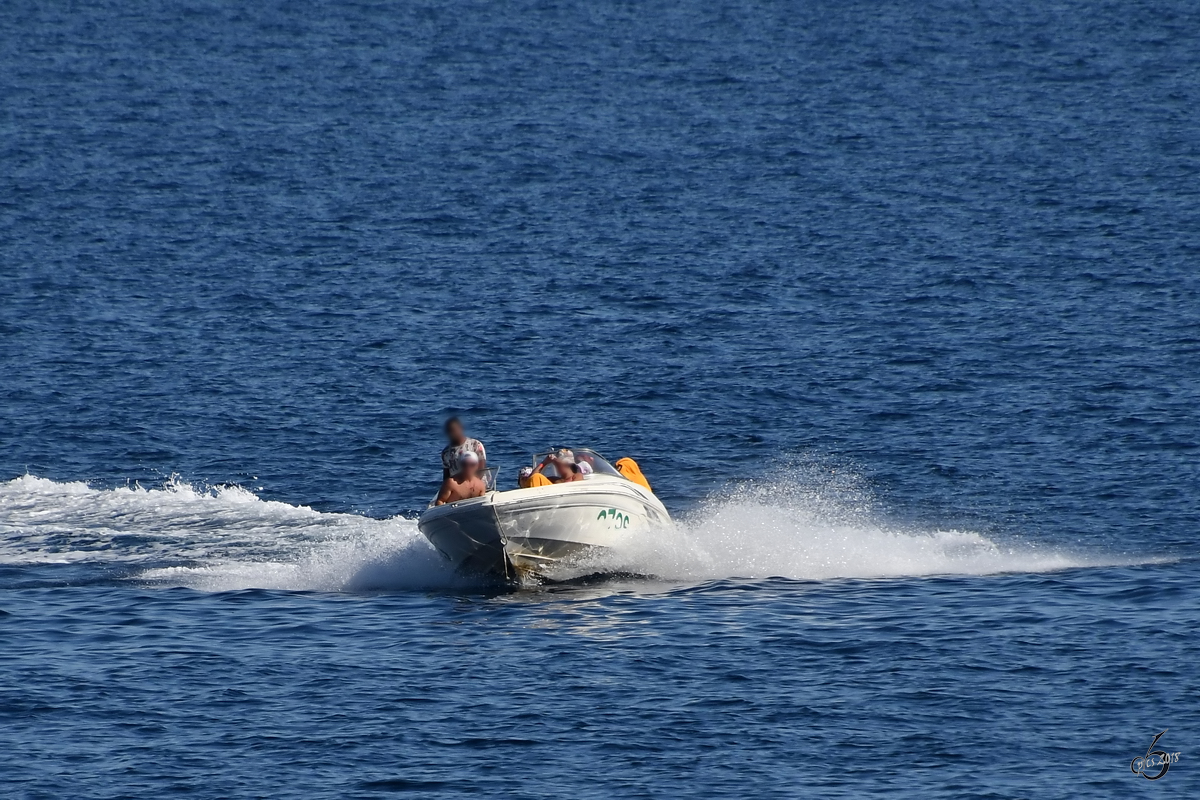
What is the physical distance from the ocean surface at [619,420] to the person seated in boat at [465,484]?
1560mm

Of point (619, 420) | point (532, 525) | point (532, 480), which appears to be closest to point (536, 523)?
point (532, 525)

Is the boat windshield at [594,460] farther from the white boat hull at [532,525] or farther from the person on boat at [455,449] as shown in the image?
the person on boat at [455,449]

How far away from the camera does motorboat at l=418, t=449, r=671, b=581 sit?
1001 inches

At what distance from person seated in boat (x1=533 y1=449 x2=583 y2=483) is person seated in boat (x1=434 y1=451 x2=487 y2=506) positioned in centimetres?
101

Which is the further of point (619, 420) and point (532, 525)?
point (619, 420)

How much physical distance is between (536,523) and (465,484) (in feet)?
4.05

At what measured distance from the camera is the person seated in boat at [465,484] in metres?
26.0

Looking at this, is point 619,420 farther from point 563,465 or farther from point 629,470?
point 563,465

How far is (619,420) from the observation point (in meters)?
38.3

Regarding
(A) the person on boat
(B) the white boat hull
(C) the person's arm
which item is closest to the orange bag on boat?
(B) the white boat hull

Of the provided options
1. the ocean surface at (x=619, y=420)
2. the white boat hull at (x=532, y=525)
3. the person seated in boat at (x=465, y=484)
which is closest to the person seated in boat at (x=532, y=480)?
the white boat hull at (x=532, y=525)

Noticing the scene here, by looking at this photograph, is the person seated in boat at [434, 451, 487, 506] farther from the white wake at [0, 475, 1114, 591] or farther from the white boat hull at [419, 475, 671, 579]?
the white wake at [0, 475, 1114, 591]

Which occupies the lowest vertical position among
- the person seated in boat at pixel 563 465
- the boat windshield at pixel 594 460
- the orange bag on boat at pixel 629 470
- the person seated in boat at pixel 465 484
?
the person seated in boat at pixel 465 484

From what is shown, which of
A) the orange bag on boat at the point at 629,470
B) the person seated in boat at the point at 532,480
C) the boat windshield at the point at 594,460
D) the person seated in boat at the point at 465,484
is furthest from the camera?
the orange bag on boat at the point at 629,470
